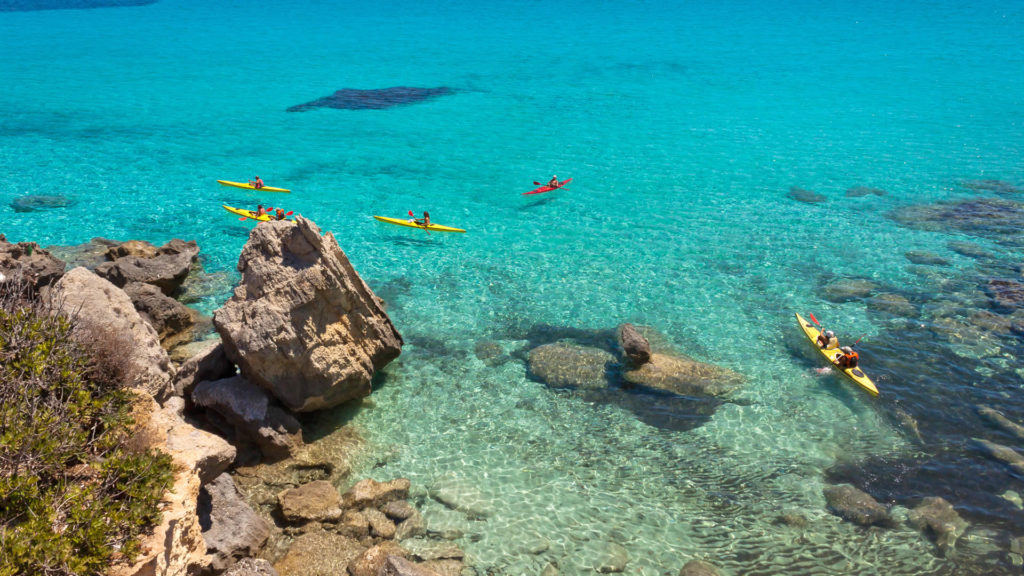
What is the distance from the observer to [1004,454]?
1371 cm

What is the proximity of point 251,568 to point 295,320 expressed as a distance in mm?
5142

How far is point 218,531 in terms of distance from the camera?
1057cm

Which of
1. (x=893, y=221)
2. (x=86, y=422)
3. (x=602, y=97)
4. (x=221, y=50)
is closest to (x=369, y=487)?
(x=86, y=422)

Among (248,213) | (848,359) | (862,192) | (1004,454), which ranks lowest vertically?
(1004,454)

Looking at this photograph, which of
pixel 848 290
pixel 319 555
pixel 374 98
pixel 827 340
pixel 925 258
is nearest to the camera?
pixel 319 555

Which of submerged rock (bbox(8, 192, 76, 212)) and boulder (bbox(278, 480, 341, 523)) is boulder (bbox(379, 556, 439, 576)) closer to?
boulder (bbox(278, 480, 341, 523))

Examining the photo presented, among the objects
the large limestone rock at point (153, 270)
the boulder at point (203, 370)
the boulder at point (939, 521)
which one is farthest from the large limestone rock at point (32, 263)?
the boulder at point (939, 521)

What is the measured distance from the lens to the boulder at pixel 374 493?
39.9 feet

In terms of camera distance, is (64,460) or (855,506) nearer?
(64,460)

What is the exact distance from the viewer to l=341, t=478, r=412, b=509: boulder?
12156 mm

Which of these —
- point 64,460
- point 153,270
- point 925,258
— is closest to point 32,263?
point 153,270

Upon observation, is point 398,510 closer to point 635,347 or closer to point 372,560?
point 372,560

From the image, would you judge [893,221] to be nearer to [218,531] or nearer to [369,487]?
[369,487]

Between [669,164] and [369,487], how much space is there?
78.8ft
